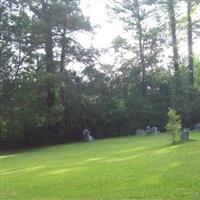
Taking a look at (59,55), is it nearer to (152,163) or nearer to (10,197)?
(152,163)

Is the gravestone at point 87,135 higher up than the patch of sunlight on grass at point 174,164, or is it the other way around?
the gravestone at point 87,135

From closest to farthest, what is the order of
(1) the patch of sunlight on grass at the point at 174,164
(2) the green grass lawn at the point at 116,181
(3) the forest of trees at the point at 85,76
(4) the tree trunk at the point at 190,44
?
1. (2) the green grass lawn at the point at 116,181
2. (1) the patch of sunlight on grass at the point at 174,164
3. (3) the forest of trees at the point at 85,76
4. (4) the tree trunk at the point at 190,44

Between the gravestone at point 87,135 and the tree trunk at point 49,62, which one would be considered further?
the tree trunk at point 49,62

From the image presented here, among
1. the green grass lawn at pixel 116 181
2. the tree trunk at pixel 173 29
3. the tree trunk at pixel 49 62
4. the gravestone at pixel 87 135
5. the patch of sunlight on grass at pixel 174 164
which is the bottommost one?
the green grass lawn at pixel 116 181

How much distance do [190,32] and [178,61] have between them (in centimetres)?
307

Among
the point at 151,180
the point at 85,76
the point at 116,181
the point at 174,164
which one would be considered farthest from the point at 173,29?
the point at 151,180

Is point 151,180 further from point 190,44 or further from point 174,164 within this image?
point 190,44

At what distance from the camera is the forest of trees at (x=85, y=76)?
117ft

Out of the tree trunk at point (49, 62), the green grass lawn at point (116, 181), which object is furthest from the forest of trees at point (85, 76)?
the green grass lawn at point (116, 181)

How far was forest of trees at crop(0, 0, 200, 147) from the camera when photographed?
117ft

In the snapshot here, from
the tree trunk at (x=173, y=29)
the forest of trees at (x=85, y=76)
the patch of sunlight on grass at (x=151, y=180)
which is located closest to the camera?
the patch of sunlight on grass at (x=151, y=180)

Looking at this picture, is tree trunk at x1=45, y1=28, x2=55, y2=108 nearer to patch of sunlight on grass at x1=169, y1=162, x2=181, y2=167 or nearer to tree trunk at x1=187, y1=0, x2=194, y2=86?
tree trunk at x1=187, y1=0, x2=194, y2=86

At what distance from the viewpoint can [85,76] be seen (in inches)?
1577

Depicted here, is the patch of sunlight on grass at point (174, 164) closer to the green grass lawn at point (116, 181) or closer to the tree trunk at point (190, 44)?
the green grass lawn at point (116, 181)
